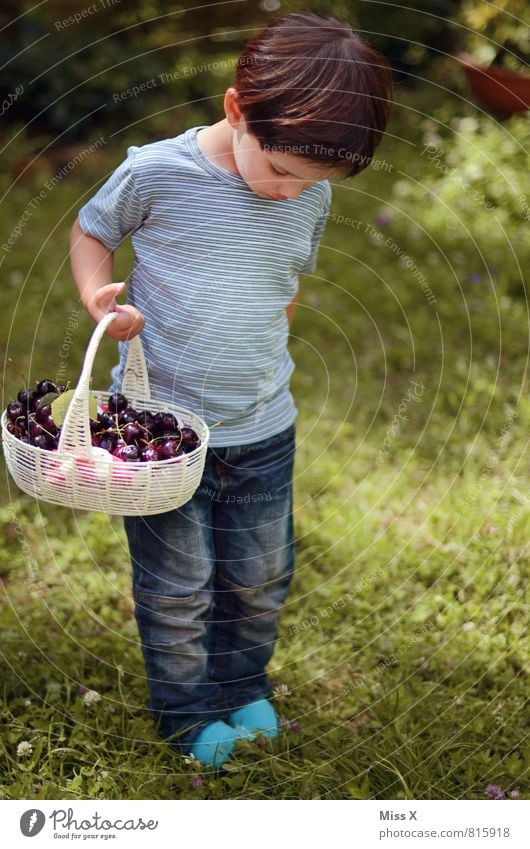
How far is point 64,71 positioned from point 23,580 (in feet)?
9.99

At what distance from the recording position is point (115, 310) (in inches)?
57.8

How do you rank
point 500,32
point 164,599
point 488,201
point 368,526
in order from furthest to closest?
point 500,32, point 488,201, point 368,526, point 164,599

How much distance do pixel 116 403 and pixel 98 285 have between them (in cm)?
18

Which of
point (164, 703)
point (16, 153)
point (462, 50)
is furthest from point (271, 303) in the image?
point (462, 50)

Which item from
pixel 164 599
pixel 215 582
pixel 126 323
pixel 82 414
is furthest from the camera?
pixel 215 582

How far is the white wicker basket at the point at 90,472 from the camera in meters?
1.38

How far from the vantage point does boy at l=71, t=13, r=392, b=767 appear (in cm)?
145

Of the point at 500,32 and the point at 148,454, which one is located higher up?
the point at 500,32

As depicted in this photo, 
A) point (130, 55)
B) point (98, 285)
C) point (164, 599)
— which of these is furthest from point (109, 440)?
point (130, 55)

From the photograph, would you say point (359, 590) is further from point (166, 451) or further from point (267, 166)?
point (267, 166)

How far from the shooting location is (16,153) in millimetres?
4391

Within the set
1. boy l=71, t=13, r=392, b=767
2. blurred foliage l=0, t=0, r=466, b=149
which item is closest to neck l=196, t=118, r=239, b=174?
boy l=71, t=13, r=392, b=767

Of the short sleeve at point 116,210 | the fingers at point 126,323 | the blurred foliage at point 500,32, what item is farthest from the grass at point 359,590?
the blurred foliage at point 500,32

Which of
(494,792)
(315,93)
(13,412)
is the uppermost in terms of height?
(315,93)
